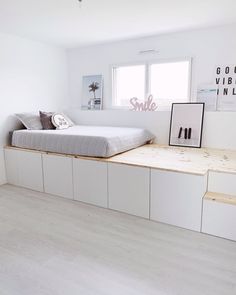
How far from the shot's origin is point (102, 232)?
2.23 m

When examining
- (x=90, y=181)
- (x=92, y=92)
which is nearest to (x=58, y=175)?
(x=90, y=181)

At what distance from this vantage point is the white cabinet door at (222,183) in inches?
86.8

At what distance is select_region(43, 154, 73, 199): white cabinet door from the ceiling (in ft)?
5.23

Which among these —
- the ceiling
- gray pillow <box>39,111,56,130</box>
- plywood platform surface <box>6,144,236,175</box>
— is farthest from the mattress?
the ceiling

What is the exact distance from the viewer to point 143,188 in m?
2.45

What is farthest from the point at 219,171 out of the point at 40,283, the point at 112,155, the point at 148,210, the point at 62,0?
the point at 62,0

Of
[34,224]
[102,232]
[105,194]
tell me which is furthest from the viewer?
[105,194]

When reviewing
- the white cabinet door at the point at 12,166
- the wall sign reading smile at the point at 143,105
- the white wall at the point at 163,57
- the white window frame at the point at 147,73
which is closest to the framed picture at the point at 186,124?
the white wall at the point at 163,57

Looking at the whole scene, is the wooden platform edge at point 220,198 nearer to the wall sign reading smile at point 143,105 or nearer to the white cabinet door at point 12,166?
the wall sign reading smile at point 143,105

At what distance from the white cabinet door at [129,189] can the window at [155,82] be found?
5.21ft

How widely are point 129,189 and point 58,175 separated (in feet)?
3.28

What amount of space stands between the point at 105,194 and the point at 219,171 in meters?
1.20

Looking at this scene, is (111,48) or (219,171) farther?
(111,48)

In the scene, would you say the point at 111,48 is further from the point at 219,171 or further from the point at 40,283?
the point at 40,283
